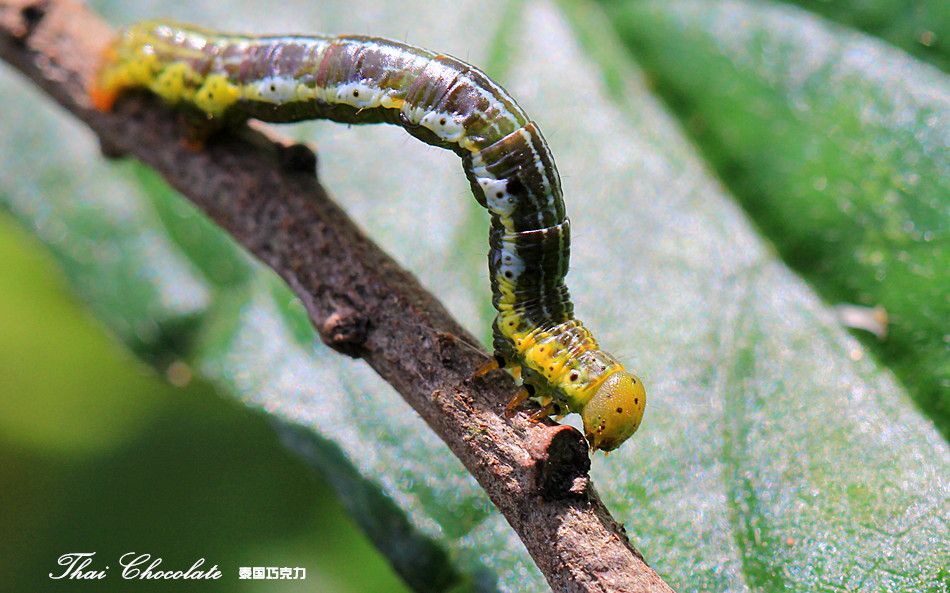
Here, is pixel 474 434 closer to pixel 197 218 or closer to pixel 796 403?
pixel 796 403

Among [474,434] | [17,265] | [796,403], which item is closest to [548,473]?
[474,434]

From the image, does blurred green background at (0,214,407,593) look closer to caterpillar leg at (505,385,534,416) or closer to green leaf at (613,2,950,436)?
caterpillar leg at (505,385,534,416)

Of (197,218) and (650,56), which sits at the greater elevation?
(650,56)

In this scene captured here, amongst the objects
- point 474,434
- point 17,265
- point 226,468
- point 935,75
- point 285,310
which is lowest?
point 226,468

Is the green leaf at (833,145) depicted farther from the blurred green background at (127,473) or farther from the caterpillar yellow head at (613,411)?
the blurred green background at (127,473)

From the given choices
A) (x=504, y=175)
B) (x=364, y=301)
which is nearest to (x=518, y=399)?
(x=364, y=301)

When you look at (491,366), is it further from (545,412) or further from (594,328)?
(594,328)
